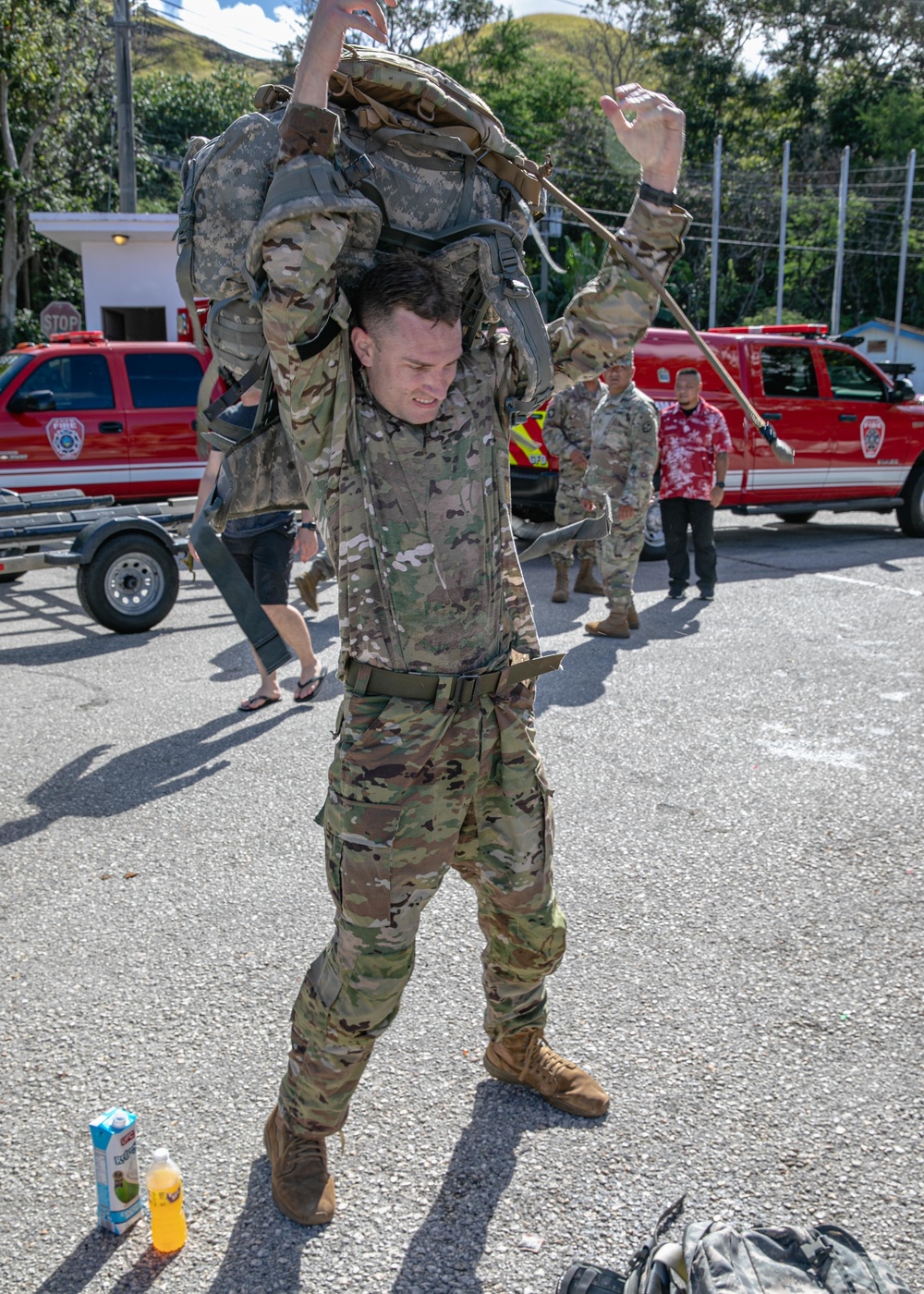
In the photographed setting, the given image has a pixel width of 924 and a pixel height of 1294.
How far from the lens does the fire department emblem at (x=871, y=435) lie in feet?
41.2

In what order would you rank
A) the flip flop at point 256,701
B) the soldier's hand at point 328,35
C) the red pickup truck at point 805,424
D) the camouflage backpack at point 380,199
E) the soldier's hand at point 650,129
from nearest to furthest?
1. the soldier's hand at point 328,35
2. the camouflage backpack at point 380,199
3. the soldier's hand at point 650,129
4. the flip flop at point 256,701
5. the red pickup truck at point 805,424

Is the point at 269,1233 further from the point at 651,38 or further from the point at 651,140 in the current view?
the point at 651,38

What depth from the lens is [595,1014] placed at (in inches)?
130

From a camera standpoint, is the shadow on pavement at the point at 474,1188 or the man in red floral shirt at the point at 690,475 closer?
the shadow on pavement at the point at 474,1188

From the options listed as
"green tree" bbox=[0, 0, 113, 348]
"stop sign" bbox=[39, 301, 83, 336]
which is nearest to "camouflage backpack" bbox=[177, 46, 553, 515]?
"stop sign" bbox=[39, 301, 83, 336]

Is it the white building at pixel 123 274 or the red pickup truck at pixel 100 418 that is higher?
the white building at pixel 123 274

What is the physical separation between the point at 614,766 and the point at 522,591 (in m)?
3.01

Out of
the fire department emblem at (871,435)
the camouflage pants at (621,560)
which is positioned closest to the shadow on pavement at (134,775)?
the camouflage pants at (621,560)

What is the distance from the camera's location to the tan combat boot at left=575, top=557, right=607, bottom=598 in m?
9.57

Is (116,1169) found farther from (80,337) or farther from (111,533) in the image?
(80,337)

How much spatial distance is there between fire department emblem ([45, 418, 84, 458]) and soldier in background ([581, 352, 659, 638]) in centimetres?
552

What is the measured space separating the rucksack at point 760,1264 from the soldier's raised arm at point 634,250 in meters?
1.81

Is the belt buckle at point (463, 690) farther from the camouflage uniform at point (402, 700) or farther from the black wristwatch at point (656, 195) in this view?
the black wristwatch at point (656, 195)

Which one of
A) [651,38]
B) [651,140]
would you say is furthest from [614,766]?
[651,38]
